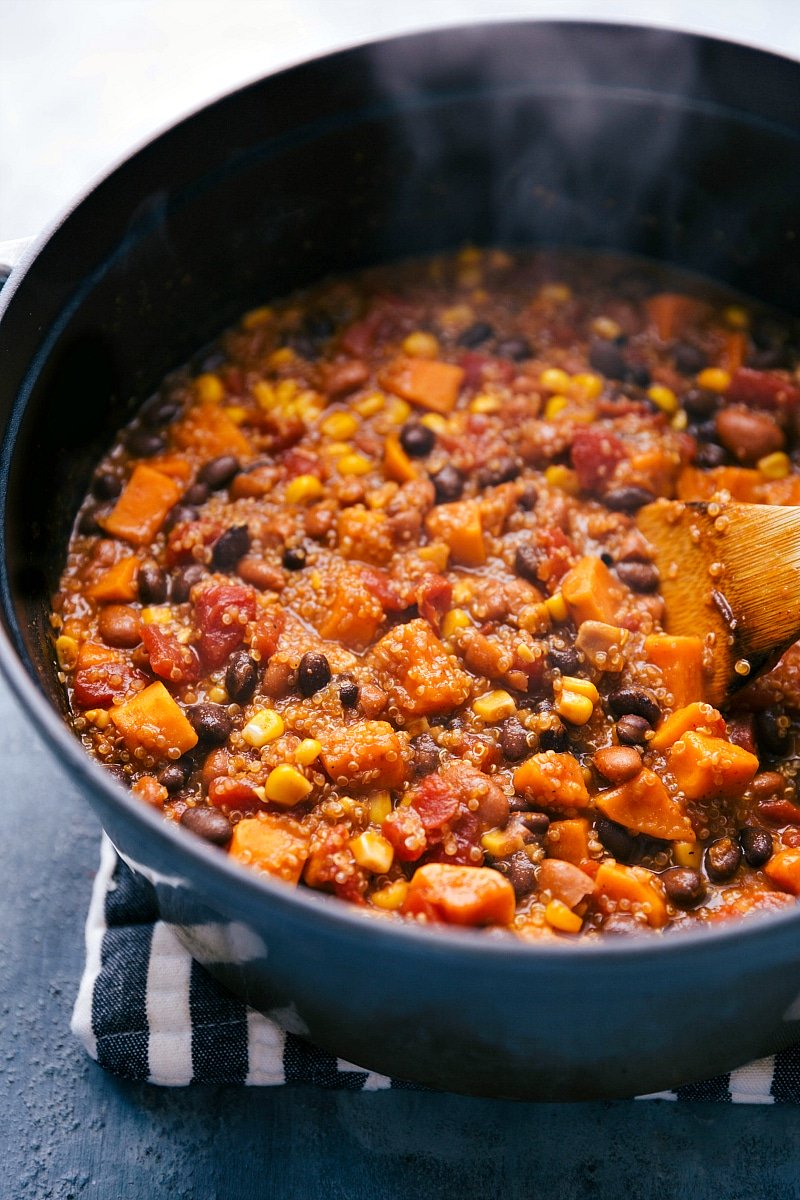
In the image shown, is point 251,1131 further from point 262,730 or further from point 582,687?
point 582,687

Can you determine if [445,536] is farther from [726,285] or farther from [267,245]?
[726,285]

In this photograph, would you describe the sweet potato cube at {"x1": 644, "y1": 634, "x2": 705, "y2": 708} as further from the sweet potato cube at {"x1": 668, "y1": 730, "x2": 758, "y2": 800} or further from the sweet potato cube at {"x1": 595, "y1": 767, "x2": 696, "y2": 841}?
the sweet potato cube at {"x1": 595, "y1": 767, "x2": 696, "y2": 841}

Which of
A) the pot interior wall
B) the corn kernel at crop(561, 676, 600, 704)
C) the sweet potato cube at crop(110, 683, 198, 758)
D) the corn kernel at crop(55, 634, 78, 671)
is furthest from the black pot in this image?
the corn kernel at crop(561, 676, 600, 704)

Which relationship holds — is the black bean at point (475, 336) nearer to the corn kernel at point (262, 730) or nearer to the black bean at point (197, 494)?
the black bean at point (197, 494)

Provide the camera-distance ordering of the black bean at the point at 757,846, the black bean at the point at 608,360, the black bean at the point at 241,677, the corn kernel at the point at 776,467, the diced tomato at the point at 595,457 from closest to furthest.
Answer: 1. the black bean at the point at 757,846
2. the black bean at the point at 241,677
3. the diced tomato at the point at 595,457
4. the corn kernel at the point at 776,467
5. the black bean at the point at 608,360

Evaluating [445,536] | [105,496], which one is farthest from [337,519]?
[105,496]

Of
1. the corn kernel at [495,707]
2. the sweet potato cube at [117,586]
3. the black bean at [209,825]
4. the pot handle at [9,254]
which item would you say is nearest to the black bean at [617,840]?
the corn kernel at [495,707]
